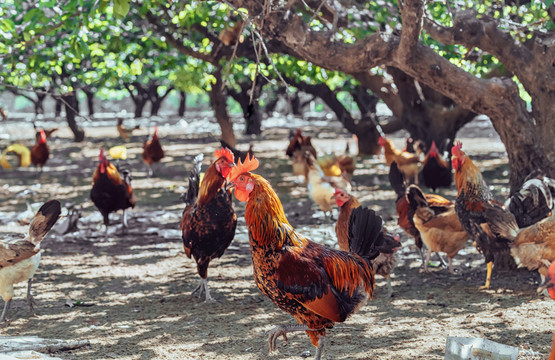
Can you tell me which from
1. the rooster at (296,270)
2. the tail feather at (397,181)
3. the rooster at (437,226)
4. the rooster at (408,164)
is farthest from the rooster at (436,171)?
the rooster at (296,270)

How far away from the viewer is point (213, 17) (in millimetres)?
10430

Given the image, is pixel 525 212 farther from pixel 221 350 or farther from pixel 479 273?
pixel 221 350

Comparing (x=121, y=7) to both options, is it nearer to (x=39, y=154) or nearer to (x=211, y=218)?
(x=211, y=218)

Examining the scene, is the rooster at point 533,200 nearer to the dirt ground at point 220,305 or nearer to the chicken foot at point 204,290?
the dirt ground at point 220,305

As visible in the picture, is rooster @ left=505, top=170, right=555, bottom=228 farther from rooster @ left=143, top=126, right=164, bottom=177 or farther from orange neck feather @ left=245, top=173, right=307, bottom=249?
rooster @ left=143, top=126, right=164, bottom=177

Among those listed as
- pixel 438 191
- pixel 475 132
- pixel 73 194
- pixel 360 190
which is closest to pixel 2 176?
pixel 73 194

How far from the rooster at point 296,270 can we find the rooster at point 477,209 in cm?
222

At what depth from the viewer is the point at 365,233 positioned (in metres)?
4.47

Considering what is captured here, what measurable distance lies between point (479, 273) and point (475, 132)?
23.2 metres

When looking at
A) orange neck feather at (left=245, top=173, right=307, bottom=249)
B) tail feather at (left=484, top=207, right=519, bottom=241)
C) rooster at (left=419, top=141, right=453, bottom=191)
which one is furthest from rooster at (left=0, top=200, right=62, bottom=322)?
rooster at (left=419, top=141, right=453, bottom=191)

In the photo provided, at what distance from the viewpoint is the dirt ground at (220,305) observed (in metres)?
4.79

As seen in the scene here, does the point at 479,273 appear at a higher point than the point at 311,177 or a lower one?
lower

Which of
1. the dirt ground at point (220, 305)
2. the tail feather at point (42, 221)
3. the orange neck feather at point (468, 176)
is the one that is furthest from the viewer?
the orange neck feather at point (468, 176)

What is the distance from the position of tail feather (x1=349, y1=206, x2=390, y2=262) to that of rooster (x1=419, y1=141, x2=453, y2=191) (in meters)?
7.42
